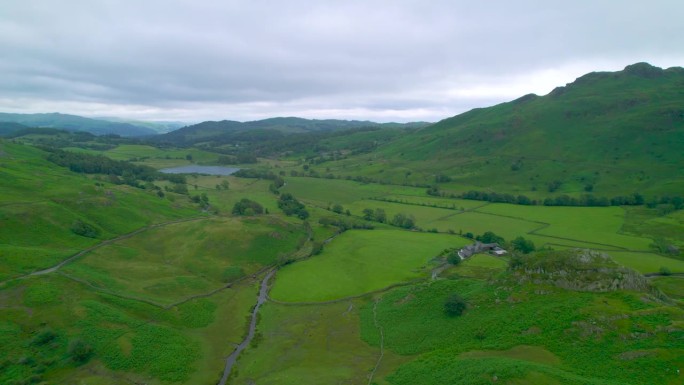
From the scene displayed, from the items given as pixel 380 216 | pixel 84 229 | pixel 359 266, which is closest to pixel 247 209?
pixel 380 216

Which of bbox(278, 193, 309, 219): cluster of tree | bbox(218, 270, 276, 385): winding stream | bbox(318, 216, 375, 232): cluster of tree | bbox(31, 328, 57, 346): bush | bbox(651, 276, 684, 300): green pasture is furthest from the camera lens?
bbox(278, 193, 309, 219): cluster of tree

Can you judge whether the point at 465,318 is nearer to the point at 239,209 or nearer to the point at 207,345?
the point at 207,345

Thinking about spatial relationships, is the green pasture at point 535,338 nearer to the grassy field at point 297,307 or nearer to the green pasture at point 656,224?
the grassy field at point 297,307

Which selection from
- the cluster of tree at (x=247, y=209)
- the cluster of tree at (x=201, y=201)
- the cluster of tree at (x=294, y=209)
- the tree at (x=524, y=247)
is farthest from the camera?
the cluster of tree at (x=201, y=201)

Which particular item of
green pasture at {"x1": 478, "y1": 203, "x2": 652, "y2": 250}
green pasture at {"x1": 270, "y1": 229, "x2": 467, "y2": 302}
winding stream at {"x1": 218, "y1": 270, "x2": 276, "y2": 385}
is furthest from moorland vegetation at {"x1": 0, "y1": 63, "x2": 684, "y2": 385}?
green pasture at {"x1": 478, "y1": 203, "x2": 652, "y2": 250}

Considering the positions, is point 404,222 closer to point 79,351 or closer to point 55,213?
point 79,351

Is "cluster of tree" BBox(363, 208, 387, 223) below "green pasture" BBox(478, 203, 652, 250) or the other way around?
below

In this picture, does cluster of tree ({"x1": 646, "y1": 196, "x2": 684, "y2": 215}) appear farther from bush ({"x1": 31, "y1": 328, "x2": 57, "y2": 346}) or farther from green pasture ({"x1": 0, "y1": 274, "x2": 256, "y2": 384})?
bush ({"x1": 31, "y1": 328, "x2": 57, "y2": 346})

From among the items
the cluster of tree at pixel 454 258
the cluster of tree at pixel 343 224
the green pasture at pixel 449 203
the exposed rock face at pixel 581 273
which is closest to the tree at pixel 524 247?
the cluster of tree at pixel 454 258
